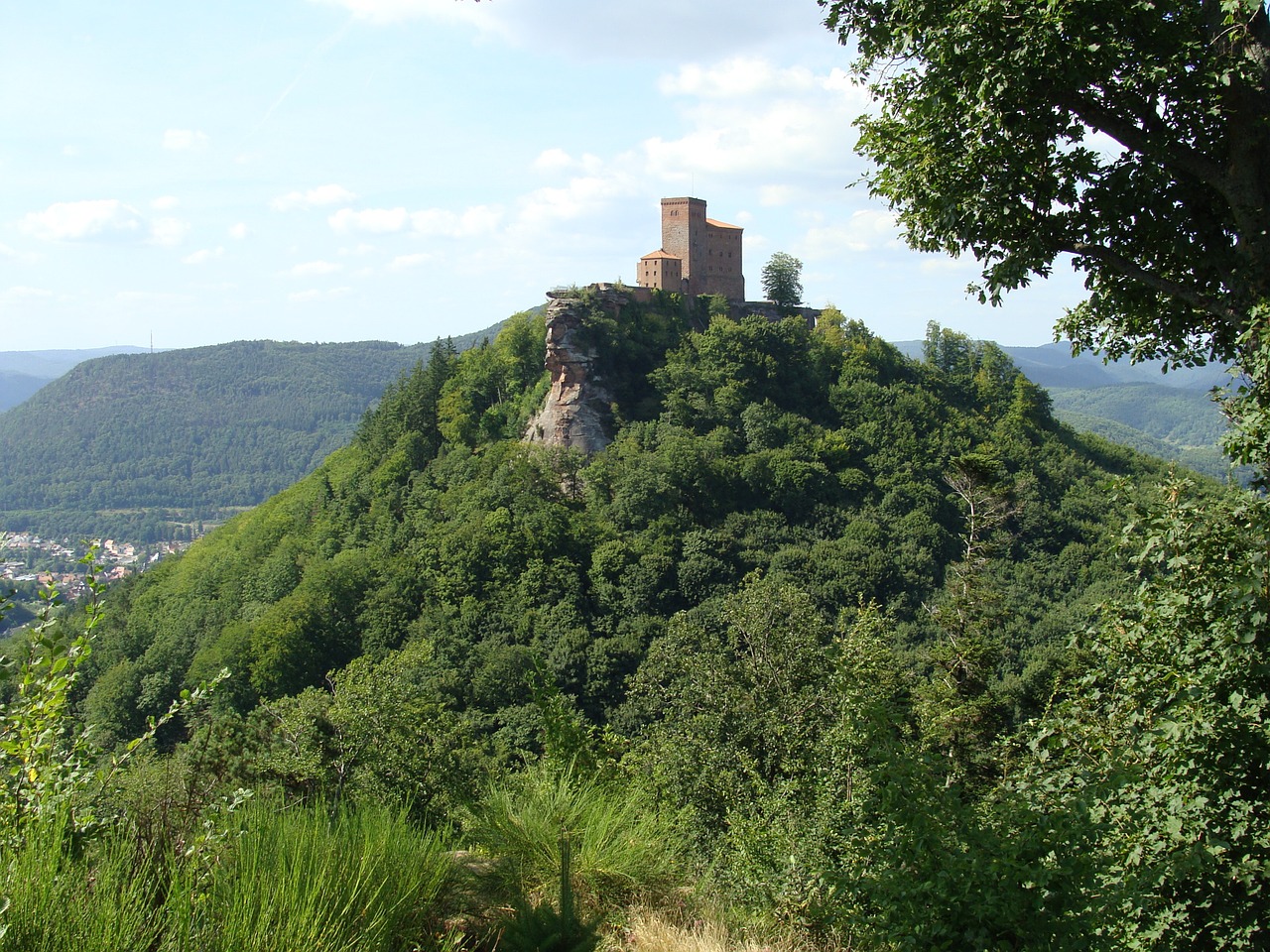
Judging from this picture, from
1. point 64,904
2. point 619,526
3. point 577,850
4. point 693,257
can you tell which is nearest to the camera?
point 64,904

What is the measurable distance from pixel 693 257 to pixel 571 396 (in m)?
14.0

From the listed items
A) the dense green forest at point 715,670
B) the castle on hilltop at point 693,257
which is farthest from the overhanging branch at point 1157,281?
the castle on hilltop at point 693,257

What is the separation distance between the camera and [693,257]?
2211 inches

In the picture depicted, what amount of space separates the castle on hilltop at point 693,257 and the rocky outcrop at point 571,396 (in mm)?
8643

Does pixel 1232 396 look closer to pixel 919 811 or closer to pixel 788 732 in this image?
pixel 919 811

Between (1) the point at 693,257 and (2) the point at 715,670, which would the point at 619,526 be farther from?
(2) the point at 715,670

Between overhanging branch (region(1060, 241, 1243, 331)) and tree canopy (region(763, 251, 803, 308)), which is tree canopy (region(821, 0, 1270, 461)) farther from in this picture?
tree canopy (region(763, 251, 803, 308))

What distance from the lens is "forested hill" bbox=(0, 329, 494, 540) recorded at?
13725 cm

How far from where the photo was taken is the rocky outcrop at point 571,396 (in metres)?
47.2

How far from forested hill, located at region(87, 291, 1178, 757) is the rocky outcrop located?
3.36ft

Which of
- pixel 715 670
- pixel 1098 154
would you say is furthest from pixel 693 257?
pixel 1098 154

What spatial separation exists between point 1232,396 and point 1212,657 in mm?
1495

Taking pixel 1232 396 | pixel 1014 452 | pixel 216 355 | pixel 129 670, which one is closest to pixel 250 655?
pixel 129 670

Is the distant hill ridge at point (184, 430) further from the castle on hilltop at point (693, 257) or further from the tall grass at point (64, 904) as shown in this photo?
the tall grass at point (64, 904)
